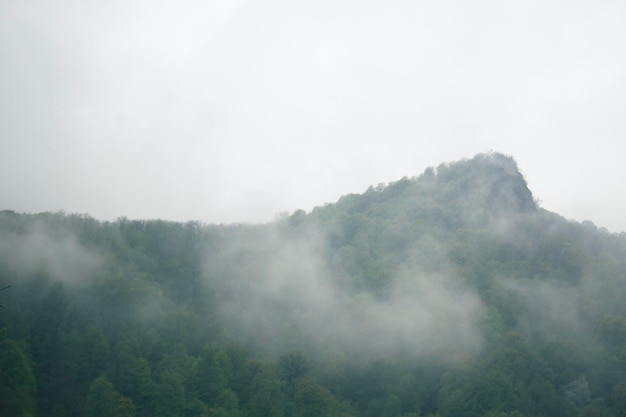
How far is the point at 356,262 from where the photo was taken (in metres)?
120

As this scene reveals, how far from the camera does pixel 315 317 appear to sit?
9994cm

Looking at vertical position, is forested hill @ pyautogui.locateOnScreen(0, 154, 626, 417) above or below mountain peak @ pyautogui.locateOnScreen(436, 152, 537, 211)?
below

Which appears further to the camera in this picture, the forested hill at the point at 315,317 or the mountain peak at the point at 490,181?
the mountain peak at the point at 490,181

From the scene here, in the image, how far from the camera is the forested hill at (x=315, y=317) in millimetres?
72875

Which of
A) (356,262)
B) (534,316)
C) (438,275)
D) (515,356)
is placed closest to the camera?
(515,356)

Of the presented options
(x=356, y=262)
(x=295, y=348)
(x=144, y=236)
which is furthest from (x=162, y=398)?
(x=356, y=262)

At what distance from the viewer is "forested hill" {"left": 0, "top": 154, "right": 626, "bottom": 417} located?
239 ft

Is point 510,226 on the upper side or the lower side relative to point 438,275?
upper

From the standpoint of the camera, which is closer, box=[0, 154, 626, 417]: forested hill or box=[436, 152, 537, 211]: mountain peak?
box=[0, 154, 626, 417]: forested hill

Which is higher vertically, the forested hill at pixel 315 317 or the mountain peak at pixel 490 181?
the mountain peak at pixel 490 181

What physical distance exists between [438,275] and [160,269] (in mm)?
50244

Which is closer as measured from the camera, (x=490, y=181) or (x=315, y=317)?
(x=315, y=317)

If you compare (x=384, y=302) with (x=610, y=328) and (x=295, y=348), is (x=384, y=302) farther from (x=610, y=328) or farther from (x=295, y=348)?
(x=610, y=328)

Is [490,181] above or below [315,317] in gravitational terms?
above
